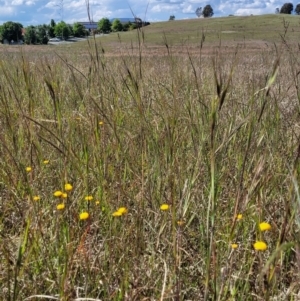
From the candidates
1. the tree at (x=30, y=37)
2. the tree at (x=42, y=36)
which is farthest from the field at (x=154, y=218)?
the tree at (x=42, y=36)

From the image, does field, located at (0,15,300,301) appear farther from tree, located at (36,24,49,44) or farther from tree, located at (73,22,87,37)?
tree, located at (36,24,49,44)

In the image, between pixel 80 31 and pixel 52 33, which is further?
pixel 52 33

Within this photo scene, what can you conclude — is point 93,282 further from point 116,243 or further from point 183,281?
point 183,281

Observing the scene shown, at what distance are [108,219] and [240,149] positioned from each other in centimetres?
70

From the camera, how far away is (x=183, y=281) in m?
1.07

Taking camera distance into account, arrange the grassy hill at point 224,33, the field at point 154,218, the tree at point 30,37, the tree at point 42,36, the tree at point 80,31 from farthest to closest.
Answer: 1. the tree at point 42,36
2. the tree at point 30,37
3. the grassy hill at point 224,33
4. the tree at point 80,31
5. the field at point 154,218

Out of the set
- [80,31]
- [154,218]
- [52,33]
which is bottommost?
[154,218]

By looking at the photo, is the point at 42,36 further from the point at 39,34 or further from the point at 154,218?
the point at 154,218

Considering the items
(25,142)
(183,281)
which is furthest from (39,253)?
(25,142)

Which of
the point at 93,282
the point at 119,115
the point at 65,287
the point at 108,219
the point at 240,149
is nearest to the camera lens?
the point at 65,287

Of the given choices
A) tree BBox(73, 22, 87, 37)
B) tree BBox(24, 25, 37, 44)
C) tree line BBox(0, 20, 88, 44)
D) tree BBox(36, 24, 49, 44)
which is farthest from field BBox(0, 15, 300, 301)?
tree BBox(36, 24, 49, 44)

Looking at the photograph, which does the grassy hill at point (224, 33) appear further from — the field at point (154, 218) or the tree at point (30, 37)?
the tree at point (30, 37)

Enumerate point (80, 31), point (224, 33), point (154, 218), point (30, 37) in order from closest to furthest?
point (154, 218) → point (80, 31) → point (30, 37) → point (224, 33)

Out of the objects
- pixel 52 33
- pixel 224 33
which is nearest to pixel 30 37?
pixel 52 33
